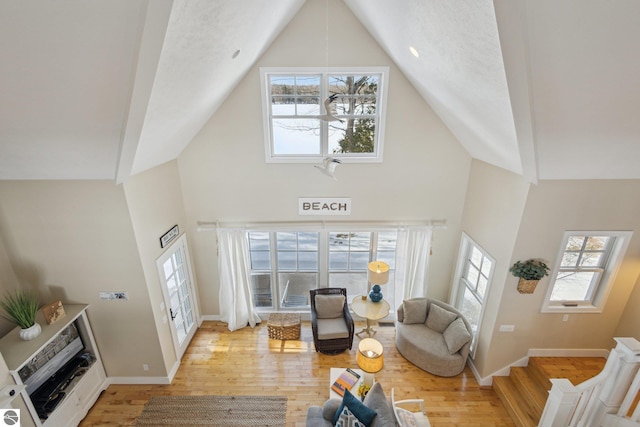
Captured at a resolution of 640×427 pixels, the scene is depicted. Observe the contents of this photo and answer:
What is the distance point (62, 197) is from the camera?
12.3ft

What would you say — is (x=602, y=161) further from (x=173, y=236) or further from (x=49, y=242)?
(x=49, y=242)

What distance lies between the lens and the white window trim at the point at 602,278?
394 centimetres

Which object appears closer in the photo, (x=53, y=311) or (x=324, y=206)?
(x=53, y=311)

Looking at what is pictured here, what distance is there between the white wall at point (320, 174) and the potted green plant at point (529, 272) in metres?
1.63

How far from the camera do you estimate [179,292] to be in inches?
209

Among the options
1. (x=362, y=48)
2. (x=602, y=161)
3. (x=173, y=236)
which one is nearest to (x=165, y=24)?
(x=362, y=48)

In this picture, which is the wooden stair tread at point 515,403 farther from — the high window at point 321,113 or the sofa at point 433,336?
the high window at point 321,113

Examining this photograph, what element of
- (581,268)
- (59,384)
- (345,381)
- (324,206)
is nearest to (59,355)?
(59,384)

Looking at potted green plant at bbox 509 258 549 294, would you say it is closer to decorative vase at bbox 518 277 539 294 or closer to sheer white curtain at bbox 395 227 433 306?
decorative vase at bbox 518 277 539 294

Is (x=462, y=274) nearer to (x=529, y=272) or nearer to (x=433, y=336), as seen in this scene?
(x=433, y=336)

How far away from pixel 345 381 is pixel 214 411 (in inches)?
76.6

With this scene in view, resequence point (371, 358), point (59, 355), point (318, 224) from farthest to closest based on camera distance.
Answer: point (318, 224), point (59, 355), point (371, 358)

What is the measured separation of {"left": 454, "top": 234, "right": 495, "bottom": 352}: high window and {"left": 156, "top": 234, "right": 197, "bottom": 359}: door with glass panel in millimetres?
4888

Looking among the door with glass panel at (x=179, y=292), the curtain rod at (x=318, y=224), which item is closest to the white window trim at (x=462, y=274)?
the curtain rod at (x=318, y=224)
